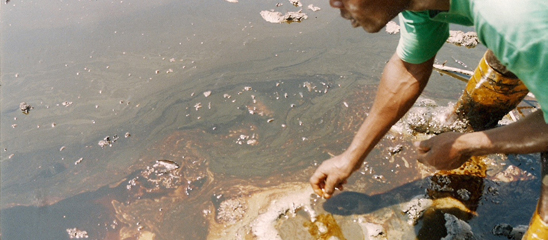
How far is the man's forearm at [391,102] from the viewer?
1.43m

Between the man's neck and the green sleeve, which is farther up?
the man's neck

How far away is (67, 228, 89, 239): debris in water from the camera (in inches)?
70.6

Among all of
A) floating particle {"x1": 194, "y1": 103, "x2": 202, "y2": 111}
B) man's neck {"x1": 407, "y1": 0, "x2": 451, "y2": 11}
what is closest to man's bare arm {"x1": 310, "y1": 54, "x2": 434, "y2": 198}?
man's neck {"x1": 407, "y1": 0, "x2": 451, "y2": 11}

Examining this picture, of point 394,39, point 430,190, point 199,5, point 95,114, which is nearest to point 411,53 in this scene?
point 430,190

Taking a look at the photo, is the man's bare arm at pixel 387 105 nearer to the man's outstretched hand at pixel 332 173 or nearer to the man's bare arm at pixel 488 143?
the man's outstretched hand at pixel 332 173

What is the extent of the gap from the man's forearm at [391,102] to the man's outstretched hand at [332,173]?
38 millimetres

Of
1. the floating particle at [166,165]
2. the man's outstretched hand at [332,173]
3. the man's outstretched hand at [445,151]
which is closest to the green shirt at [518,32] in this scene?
the man's outstretched hand at [445,151]

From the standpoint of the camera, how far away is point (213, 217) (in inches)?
72.9

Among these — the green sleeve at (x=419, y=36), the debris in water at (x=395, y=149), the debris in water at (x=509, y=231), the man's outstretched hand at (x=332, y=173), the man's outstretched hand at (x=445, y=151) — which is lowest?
the debris in water at (x=509, y=231)

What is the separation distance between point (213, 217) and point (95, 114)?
119cm

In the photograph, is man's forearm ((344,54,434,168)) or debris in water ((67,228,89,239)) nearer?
man's forearm ((344,54,434,168))

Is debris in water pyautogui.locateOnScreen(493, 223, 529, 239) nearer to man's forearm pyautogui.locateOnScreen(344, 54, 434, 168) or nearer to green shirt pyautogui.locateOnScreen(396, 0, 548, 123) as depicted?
man's forearm pyautogui.locateOnScreen(344, 54, 434, 168)

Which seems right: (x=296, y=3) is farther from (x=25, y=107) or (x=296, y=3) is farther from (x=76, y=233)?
(x=76, y=233)

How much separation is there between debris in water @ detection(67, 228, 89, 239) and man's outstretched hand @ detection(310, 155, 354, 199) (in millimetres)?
1221
